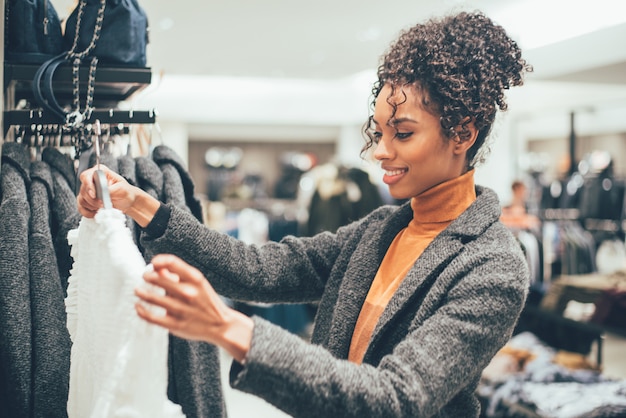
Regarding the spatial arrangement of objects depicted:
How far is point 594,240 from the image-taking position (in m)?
6.02

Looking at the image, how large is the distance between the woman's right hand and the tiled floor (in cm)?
230

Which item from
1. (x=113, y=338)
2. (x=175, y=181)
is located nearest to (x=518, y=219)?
(x=175, y=181)

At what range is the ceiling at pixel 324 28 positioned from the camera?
395 cm

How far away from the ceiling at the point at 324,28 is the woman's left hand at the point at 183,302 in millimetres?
2544

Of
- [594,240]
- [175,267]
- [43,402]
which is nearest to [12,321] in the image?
[43,402]

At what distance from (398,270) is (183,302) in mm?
620

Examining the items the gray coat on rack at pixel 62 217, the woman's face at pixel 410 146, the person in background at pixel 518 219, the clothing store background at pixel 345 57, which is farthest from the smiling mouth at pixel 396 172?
the person in background at pixel 518 219

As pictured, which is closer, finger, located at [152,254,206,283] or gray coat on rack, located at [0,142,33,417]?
finger, located at [152,254,206,283]

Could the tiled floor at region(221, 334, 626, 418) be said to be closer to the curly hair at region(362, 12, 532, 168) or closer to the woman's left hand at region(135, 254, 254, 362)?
the curly hair at region(362, 12, 532, 168)

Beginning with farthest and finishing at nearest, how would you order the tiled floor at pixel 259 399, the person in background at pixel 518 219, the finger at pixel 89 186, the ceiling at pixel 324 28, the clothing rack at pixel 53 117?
the person in background at pixel 518 219 < the tiled floor at pixel 259 399 < the ceiling at pixel 324 28 < the clothing rack at pixel 53 117 < the finger at pixel 89 186

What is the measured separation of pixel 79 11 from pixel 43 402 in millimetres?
821

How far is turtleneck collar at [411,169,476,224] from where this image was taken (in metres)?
1.28

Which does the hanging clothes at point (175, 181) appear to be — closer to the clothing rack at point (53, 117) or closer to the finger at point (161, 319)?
the clothing rack at point (53, 117)

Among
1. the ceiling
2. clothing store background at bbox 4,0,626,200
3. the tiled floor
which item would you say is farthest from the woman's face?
the tiled floor
